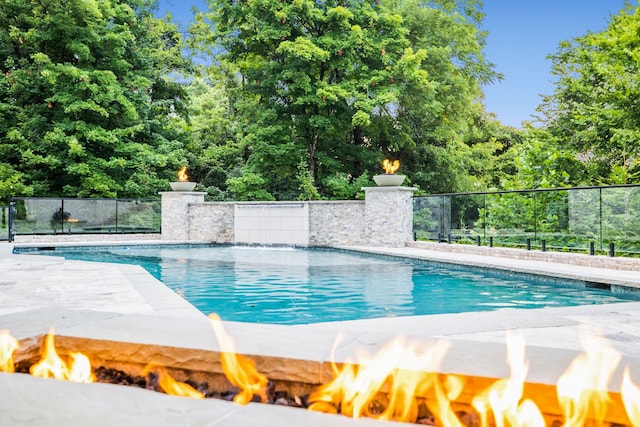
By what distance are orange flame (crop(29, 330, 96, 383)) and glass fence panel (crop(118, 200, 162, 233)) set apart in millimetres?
17365

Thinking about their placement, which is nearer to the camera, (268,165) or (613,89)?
(613,89)

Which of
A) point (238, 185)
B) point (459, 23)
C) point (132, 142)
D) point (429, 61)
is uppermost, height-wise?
point (459, 23)

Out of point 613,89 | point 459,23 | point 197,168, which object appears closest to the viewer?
point 613,89

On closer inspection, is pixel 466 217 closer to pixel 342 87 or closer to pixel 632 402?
pixel 342 87

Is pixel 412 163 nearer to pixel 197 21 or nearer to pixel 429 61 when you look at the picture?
pixel 429 61

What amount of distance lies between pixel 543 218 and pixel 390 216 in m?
5.00

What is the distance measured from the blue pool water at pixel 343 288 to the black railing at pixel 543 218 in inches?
77.4

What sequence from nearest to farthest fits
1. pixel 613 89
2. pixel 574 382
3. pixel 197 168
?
pixel 574 382
pixel 613 89
pixel 197 168

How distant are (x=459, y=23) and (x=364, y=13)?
5802mm

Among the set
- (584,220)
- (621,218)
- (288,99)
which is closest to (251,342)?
(621,218)

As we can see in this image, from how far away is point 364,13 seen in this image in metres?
21.7

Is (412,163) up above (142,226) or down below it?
above

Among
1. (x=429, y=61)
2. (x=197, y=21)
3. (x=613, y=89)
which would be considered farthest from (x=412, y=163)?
(x=197, y=21)

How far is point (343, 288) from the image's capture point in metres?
8.88
